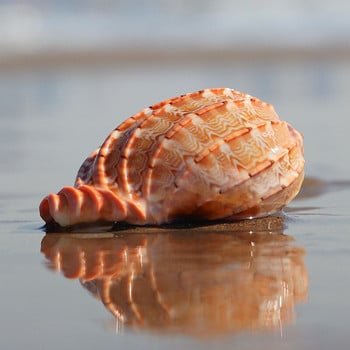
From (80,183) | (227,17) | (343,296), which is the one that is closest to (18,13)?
(227,17)

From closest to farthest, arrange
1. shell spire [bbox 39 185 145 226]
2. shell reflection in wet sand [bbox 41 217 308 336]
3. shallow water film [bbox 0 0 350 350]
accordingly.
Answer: shallow water film [bbox 0 0 350 350]
shell reflection in wet sand [bbox 41 217 308 336]
shell spire [bbox 39 185 145 226]

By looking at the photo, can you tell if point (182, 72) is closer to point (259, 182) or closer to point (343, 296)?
point (259, 182)

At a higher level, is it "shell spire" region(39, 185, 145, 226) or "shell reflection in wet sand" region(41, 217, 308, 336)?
"shell spire" region(39, 185, 145, 226)

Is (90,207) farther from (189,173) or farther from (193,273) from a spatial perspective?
(193,273)

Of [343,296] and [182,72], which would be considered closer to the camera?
[343,296]

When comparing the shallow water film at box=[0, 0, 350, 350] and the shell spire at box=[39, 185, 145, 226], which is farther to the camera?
the shell spire at box=[39, 185, 145, 226]
